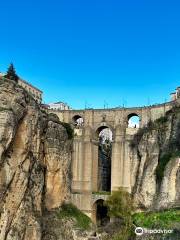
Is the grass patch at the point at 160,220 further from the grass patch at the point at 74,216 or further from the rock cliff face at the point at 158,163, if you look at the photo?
the grass patch at the point at 74,216

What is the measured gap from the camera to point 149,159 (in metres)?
60.3

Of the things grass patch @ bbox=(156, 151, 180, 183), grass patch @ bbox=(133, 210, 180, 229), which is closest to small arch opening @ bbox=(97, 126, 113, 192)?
grass patch @ bbox=(156, 151, 180, 183)

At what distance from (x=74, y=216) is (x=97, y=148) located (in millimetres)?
15768

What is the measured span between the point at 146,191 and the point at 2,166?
86.0 feet

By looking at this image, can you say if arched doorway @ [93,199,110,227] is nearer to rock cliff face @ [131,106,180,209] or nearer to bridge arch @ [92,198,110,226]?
bridge arch @ [92,198,110,226]

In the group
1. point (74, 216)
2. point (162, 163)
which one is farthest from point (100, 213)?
point (74, 216)

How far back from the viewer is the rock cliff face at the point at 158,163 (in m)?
54.9

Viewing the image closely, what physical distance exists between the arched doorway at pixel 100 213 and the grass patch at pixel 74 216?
9138 millimetres

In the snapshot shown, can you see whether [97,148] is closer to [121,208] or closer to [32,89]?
[121,208]

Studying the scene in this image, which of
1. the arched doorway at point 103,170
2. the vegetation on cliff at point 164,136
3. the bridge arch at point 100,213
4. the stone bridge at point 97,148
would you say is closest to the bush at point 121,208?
the stone bridge at point 97,148

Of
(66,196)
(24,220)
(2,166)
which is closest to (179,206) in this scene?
(66,196)

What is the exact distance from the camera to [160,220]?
1768 inches

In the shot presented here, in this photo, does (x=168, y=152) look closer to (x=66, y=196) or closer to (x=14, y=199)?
(x=66, y=196)

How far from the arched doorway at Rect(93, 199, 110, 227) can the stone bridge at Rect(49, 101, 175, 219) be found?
101cm
